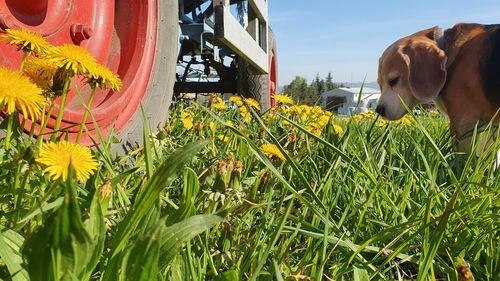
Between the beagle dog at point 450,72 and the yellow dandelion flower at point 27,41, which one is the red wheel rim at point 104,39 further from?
the beagle dog at point 450,72

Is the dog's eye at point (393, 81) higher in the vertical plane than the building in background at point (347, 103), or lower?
higher

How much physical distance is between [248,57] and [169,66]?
1.13 meters

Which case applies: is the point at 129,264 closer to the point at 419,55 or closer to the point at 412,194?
the point at 412,194

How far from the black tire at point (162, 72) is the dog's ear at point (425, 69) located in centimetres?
193

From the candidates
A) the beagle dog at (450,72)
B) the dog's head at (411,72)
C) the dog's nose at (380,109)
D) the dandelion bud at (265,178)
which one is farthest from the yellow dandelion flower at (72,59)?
the dog's nose at (380,109)

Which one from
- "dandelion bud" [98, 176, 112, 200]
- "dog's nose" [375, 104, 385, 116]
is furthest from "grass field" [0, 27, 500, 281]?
"dog's nose" [375, 104, 385, 116]

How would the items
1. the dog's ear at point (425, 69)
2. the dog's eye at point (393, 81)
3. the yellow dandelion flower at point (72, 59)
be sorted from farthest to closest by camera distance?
the dog's eye at point (393, 81) → the dog's ear at point (425, 69) → the yellow dandelion flower at point (72, 59)

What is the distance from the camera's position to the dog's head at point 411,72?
132 inches

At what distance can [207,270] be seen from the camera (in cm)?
79

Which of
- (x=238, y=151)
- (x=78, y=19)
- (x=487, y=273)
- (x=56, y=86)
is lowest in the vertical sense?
(x=487, y=273)

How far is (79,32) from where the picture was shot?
1570 mm

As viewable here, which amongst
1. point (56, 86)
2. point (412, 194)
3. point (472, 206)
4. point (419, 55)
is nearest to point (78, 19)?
point (56, 86)

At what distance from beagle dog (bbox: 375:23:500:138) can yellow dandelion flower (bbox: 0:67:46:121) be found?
8.38 feet

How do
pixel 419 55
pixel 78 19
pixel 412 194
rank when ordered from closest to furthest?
pixel 412 194, pixel 78 19, pixel 419 55
